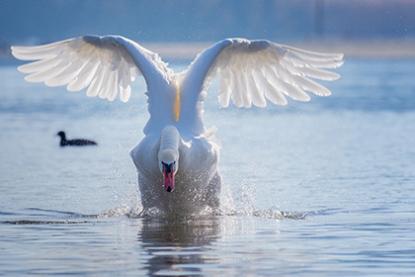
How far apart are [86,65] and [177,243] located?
4232 mm

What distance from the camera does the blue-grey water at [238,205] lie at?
43.4ft

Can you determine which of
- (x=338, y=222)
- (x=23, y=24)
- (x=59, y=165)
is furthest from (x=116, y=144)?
(x=23, y=24)

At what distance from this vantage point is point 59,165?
22094 millimetres

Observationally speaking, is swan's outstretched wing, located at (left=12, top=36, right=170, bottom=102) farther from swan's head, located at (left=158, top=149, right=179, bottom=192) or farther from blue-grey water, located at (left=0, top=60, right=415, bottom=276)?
swan's head, located at (left=158, top=149, right=179, bottom=192)

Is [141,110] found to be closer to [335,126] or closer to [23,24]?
[335,126]

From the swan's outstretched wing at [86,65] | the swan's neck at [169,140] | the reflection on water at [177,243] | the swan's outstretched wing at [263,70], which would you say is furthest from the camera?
the swan's outstretched wing at [86,65]

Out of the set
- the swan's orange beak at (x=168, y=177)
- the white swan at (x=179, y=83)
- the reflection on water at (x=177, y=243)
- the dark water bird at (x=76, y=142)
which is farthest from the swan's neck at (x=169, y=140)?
the dark water bird at (x=76, y=142)

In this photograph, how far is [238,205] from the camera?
17.3 metres

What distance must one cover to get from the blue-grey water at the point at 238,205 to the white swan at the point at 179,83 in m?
0.43

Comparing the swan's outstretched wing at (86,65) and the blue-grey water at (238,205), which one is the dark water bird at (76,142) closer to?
the blue-grey water at (238,205)

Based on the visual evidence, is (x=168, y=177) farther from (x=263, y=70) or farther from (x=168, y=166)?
(x=263, y=70)

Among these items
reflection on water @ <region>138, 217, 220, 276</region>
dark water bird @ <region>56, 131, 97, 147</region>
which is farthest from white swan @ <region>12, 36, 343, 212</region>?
dark water bird @ <region>56, 131, 97, 147</region>

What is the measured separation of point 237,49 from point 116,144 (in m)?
8.54

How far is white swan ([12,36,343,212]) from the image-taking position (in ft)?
52.2
